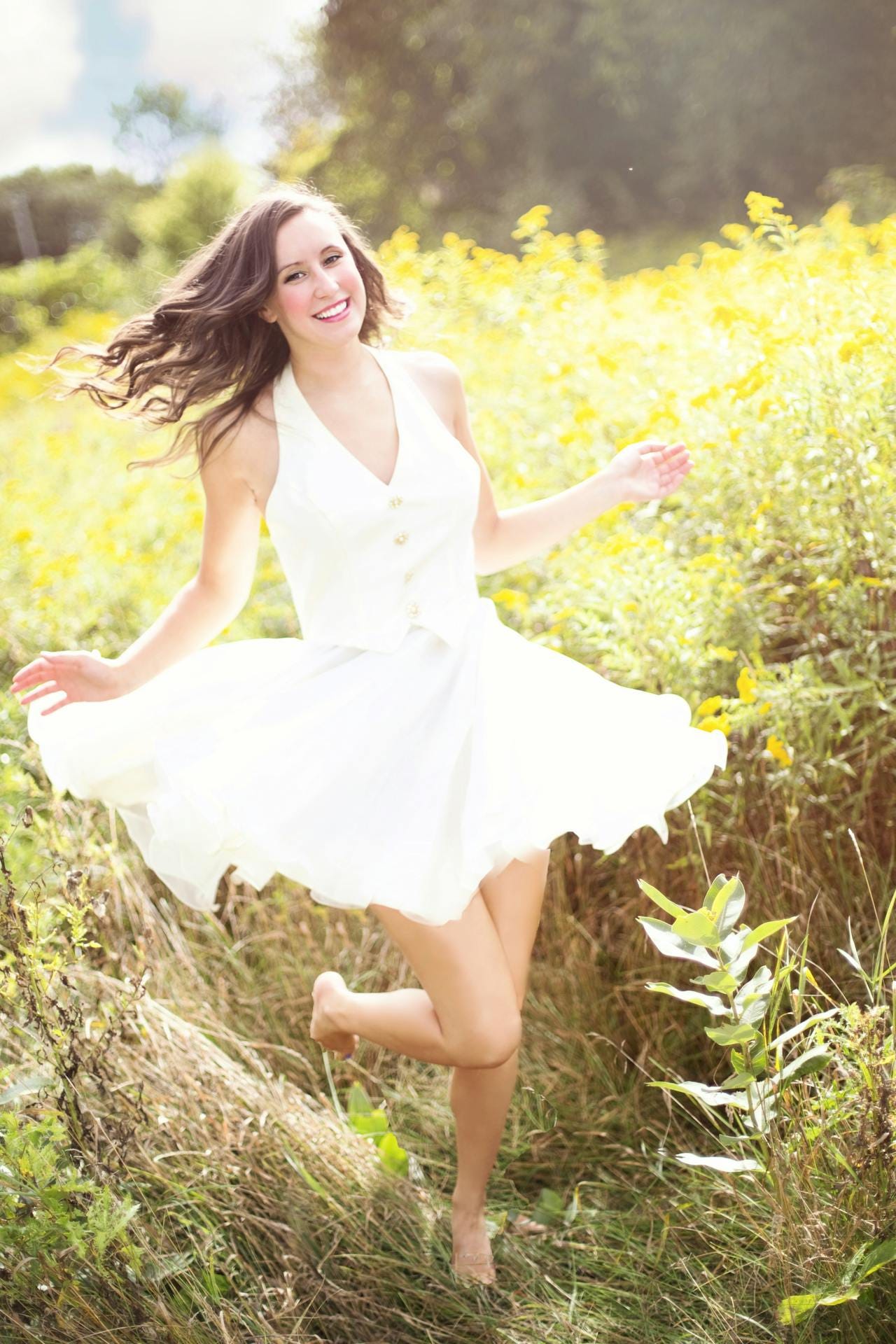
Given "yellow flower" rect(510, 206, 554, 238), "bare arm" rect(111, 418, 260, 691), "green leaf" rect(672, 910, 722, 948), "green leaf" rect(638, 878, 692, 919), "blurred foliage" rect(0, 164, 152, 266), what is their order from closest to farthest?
"green leaf" rect(638, 878, 692, 919), "green leaf" rect(672, 910, 722, 948), "bare arm" rect(111, 418, 260, 691), "yellow flower" rect(510, 206, 554, 238), "blurred foliage" rect(0, 164, 152, 266)

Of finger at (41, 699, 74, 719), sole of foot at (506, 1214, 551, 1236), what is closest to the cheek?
finger at (41, 699, 74, 719)

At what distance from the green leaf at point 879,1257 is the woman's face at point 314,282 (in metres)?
1.75

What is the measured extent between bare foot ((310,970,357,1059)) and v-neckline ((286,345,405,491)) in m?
0.98

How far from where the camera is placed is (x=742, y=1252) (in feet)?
5.90

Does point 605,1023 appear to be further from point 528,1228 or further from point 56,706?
point 56,706

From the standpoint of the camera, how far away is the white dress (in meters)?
1.93

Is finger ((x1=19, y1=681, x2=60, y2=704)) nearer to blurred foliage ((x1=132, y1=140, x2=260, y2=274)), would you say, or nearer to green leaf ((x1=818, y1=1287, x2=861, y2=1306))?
green leaf ((x1=818, y1=1287, x2=861, y2=1306))

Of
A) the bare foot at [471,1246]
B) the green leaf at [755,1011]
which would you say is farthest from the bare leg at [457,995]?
the green leaf at [755,1011]

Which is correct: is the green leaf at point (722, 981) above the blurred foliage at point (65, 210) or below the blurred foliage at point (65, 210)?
below

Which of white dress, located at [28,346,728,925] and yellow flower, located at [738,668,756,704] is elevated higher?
white dress, located at [28,346,728,925]

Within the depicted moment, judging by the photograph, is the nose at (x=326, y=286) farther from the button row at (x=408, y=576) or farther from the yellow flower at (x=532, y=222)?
the yellow flower at (x=532, y=222)

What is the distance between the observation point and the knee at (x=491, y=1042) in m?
2.00

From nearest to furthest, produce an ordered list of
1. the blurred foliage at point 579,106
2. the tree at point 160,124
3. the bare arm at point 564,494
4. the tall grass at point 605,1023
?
the tall grass at point 605,1023
the bare arm at point 564,494
the blurred foliage at point 579,106
the tree at point 160,124

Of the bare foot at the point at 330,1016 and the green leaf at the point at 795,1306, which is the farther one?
the bare foot at the point at 330,1016
